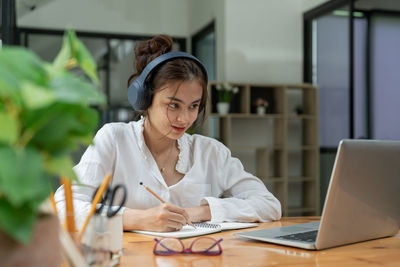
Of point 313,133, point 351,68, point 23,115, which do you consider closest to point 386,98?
point 351,68

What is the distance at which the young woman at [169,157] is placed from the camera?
1.67 meters

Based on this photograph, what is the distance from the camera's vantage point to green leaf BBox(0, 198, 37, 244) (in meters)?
0.49

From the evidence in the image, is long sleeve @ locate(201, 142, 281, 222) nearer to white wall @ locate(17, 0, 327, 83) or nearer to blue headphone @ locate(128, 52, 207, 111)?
blue headphone @ locate(128, 52, 207, 111)

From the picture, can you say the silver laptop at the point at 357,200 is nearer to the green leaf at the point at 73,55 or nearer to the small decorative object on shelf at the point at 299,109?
the green leaf at the point at 73,55

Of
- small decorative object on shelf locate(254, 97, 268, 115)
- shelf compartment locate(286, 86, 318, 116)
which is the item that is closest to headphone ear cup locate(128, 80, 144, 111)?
small decorative object on shelf locate(254, 97, 268, 115)

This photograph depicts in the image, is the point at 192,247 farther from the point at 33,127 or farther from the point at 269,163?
the point at 269,163

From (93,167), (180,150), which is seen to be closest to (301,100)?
(180,150)

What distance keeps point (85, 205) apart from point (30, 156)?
90 centimetres

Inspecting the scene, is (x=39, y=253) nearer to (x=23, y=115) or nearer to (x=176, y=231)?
(x=23, y=115)

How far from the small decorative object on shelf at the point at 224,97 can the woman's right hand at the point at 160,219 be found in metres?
3.43

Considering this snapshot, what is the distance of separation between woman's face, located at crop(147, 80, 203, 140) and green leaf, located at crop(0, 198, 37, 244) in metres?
1.25

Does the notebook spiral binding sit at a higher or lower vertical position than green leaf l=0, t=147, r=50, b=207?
lower

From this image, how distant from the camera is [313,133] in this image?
16.7 ft

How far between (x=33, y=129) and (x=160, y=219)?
87cm
